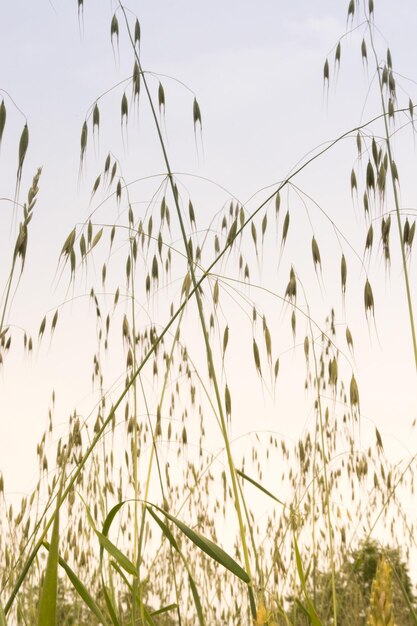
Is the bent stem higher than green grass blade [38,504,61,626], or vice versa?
the bent stem

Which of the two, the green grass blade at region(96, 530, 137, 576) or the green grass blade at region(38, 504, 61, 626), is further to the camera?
the green grass blade at region(96, 530, 137, 576)

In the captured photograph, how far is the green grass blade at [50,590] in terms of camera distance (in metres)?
0.99

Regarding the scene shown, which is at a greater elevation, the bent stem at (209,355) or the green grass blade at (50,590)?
the bent stem at (209,355)

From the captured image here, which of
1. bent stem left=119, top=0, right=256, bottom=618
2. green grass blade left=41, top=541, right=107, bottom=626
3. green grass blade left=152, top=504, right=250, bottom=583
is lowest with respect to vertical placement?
green grass blade left=41, top=541, right=107, bottom=626

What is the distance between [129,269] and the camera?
197cm

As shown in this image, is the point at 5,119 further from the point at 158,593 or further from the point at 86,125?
the point at 158,593

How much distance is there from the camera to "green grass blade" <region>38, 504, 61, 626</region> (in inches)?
38.8

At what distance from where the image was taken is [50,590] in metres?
1.01

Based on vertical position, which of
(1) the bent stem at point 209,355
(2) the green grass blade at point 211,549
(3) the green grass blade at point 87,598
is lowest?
(3) the green grass blade at point 87,598

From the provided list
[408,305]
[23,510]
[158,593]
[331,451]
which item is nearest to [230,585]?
[158,593]

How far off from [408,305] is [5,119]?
3.13 feet

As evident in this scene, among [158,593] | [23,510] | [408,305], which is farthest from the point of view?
[158,593]

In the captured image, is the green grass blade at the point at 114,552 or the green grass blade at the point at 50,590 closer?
the green grass blade at the point at 50,590

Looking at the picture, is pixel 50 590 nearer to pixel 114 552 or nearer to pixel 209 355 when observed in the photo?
pixel 114 552
